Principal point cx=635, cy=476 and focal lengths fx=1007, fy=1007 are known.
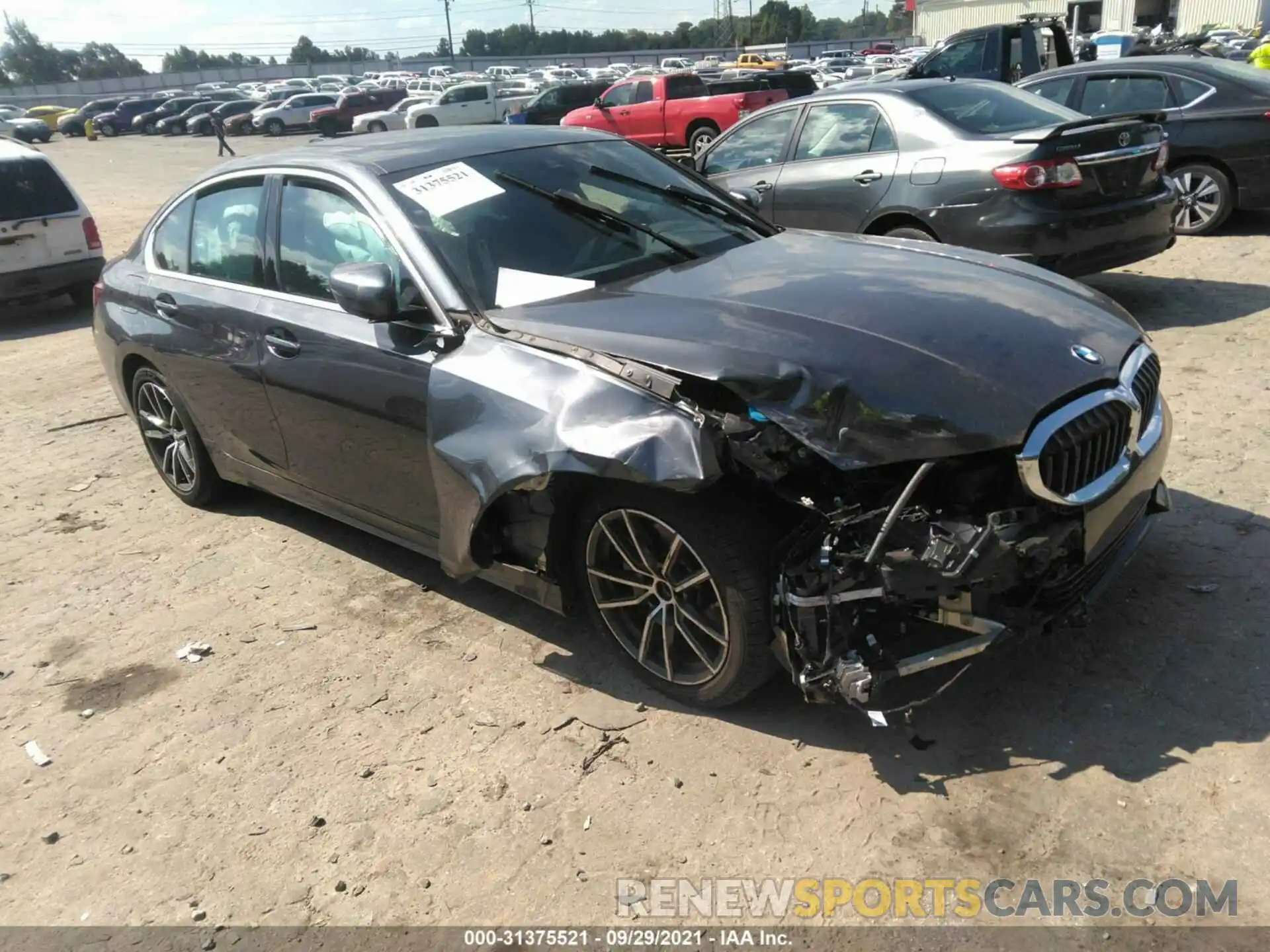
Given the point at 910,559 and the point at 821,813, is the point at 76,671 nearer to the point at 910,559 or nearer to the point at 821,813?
the point at 821,813

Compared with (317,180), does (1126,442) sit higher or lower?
lower

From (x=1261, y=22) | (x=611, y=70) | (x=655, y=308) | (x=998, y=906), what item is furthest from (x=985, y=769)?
(x=611, y=70)

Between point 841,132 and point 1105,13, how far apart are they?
6141cm

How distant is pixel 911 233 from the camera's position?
7.04 metres

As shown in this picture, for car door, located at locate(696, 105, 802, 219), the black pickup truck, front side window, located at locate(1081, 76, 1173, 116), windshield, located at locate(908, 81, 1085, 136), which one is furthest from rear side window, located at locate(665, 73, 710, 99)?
windshield, located at locate(908, 81, 1085, 136)

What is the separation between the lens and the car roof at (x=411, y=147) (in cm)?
402

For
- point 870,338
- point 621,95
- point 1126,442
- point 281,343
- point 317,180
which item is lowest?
point 1126,442

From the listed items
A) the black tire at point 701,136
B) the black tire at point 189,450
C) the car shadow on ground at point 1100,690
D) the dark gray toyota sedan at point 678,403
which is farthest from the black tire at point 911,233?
the black tire at point 701,136

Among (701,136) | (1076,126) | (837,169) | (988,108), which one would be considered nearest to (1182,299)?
(1076,126)

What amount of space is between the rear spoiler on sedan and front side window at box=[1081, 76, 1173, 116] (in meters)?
2.33

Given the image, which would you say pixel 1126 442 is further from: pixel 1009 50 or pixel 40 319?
pixel 40 319

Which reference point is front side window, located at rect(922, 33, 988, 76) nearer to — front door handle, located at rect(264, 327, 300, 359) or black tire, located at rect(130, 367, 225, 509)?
black tire, located at rect(130, 367, 225, 509)

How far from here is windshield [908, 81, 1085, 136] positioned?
6.97m

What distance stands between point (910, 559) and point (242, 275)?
3.22 meters
